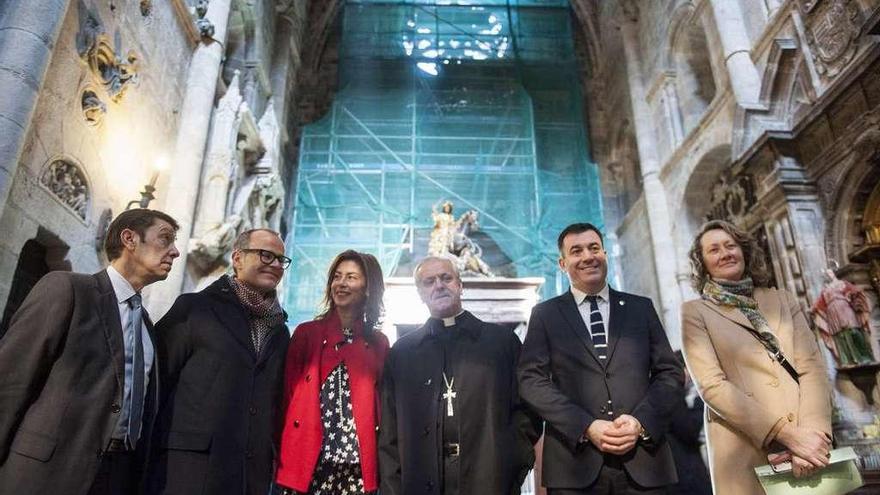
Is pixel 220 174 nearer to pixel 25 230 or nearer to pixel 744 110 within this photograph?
pixel 25 230

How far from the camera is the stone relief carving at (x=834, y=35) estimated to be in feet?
19.3

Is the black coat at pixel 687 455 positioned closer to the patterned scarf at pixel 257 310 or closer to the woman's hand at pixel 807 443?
the woman's hand at pixel 807 443

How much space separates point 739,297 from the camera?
217cm

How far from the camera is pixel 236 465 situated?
76.7 inches

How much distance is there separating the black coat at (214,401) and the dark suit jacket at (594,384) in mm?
1037

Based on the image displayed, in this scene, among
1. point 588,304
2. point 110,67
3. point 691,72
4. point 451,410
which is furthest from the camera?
point 691,72

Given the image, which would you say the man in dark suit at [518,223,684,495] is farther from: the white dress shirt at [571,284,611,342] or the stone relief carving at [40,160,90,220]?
the stone relief carving at [40,160,90,220]

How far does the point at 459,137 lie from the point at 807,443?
11591mm

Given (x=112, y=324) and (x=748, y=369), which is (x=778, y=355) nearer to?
(x=748, y=369)

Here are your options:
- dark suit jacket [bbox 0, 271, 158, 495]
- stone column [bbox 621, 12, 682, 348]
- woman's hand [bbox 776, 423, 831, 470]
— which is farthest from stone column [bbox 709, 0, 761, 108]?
dark suit jacket [bbox 0, 271, 158, 495]

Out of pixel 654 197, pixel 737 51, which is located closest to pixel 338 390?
pixel 737 51

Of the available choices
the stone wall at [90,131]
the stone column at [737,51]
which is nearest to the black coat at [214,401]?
the stone wall at [90,131]

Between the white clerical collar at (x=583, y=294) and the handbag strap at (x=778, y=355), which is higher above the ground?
the white clerical collar at (x=583, y=294)

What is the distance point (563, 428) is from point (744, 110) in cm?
725
